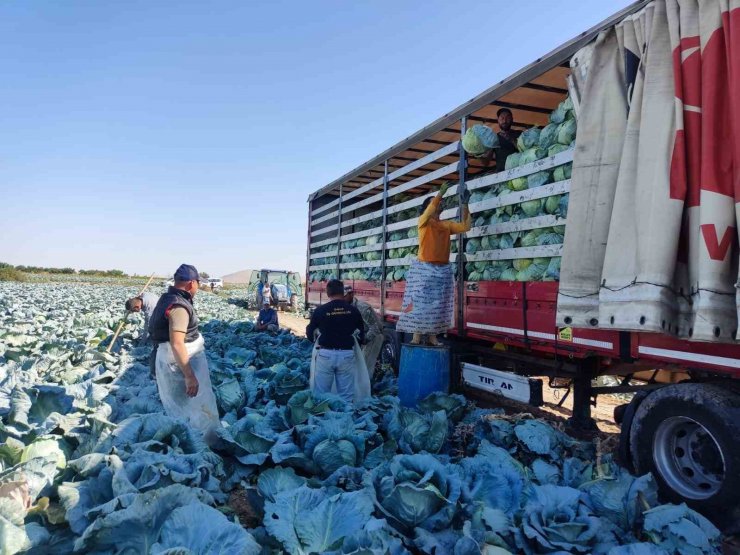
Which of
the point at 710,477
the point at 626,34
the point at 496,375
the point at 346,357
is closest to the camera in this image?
the point at 710,477

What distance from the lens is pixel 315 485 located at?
3527mm

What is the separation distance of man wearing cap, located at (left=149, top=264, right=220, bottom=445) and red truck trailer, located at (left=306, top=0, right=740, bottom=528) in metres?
2.99

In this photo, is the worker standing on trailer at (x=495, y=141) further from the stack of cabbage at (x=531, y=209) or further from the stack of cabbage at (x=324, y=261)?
the stack of cabbage at (x=324, y=261)

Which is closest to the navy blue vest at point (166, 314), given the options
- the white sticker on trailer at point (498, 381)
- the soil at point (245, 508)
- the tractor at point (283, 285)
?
the soil at point (245, 508)

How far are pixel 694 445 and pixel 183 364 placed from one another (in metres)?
4.06

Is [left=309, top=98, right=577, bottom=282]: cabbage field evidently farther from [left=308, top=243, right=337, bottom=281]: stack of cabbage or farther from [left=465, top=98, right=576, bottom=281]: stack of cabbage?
[left=308, top=243, right=337, bottom=281]: stack of cabbage

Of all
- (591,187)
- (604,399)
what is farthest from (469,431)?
(604,399)

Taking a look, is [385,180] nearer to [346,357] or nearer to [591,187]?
[346,357]

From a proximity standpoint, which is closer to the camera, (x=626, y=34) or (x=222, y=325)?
(x=626, y=34)

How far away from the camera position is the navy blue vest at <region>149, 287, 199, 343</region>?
14.7 feet

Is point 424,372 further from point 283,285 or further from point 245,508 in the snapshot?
point 283,285

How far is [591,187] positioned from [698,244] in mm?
922

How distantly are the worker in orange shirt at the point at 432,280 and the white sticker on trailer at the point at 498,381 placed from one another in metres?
0.57

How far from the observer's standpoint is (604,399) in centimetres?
758
